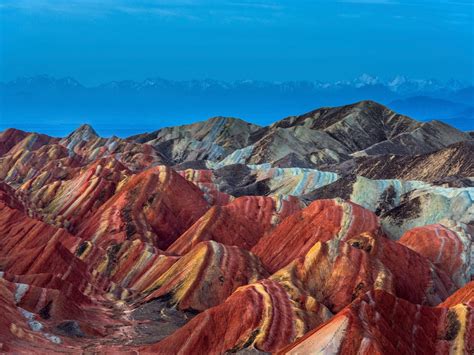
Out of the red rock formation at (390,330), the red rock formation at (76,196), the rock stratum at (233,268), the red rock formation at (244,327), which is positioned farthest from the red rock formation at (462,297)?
the red rock formation at (76,196)

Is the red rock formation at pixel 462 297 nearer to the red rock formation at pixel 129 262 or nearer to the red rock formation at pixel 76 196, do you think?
the red rock formation at pixel 129 262

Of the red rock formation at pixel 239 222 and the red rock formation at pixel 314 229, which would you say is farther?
the red rock formation at pixel 239 222

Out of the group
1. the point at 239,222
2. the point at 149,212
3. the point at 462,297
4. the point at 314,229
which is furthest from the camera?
the point at 149,212

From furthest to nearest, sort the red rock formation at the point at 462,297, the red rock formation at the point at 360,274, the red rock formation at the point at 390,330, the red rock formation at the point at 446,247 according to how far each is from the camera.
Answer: the red rock formation at the point at 446,247
the red rock formation at the point at 360,274
the red rock formation at the point at 462,297
the red rock formation at the point at 390,330

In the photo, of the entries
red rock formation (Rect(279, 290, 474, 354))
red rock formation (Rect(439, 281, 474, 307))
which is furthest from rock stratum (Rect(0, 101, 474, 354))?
red rock formation (Rect(439, 281, 474, 307))

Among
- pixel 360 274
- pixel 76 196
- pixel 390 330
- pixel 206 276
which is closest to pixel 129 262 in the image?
pixel 206 276

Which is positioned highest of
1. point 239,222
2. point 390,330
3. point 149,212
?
point 149,212

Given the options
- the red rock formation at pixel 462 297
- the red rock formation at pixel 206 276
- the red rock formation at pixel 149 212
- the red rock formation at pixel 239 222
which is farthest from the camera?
the red rock formation at pixel 149 212

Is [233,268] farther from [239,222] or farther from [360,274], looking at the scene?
[239,222]

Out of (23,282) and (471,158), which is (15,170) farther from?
(23,282)
